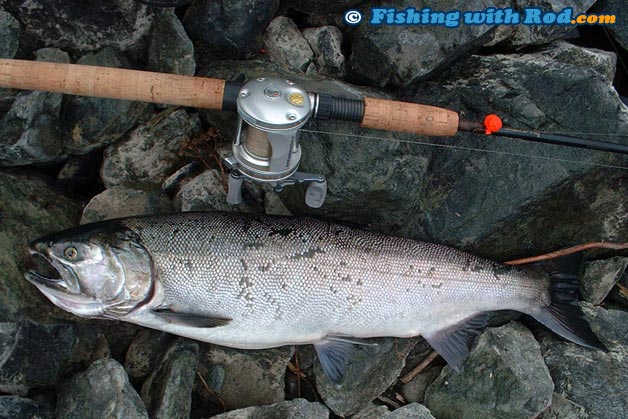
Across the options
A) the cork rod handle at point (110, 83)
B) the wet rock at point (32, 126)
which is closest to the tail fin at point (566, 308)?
the cork rod handle at point (110, 83)

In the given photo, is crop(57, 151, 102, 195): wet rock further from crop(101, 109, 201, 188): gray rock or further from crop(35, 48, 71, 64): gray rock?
crop(35, 48, 71, 64): gray rock

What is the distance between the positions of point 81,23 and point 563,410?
3583 mm

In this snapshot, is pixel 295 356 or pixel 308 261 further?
pixel 295 356

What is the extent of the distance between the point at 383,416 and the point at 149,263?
5.35ft

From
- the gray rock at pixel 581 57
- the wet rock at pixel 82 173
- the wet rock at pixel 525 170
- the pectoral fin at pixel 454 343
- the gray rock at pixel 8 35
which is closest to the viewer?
the gray rock at pixel 8 35


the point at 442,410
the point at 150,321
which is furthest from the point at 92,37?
the point at 442,410

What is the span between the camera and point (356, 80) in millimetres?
3463

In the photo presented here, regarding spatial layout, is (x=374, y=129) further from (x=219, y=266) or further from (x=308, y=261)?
(x=219, y=266)

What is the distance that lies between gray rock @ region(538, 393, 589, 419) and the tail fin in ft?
1.17

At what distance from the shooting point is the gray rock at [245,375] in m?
3.33

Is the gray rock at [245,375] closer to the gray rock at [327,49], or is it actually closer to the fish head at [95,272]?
the fish head at [95,272]

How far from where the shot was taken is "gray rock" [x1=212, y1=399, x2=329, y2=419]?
314 cm

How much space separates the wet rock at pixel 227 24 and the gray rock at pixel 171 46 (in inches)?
4.4

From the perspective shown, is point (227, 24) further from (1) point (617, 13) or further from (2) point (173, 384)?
(1) point (617, 13)
